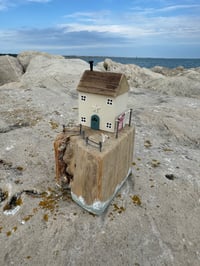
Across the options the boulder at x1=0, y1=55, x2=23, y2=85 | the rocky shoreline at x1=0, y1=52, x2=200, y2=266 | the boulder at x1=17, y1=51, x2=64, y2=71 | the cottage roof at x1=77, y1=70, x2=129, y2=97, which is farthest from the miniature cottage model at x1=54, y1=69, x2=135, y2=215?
the boulder at x1=17, y1=51, x2=64, y2=71

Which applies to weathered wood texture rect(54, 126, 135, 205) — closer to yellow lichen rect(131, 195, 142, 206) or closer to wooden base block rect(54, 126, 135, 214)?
wooden base block rect(54, 126, 135, 214)

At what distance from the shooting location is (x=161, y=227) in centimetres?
809

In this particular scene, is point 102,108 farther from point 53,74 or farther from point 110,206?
point 53,74

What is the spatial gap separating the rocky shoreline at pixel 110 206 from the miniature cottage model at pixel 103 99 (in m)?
3.30

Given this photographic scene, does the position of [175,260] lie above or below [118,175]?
below

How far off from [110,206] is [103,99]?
431cm

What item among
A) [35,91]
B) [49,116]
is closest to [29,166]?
[49,116]

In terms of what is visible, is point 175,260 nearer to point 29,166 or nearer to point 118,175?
point 118,175

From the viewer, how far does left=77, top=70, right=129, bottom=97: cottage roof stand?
7.96 metres

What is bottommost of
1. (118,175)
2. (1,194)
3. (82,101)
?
(1,194)

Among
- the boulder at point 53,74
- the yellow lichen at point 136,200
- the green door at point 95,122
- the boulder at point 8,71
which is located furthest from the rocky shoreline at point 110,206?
the boulder at point 8,71

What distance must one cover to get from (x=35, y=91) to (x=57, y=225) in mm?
17118

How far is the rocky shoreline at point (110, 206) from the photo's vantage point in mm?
7141

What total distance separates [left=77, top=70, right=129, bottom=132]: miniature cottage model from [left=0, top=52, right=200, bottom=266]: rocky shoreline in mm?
3295
